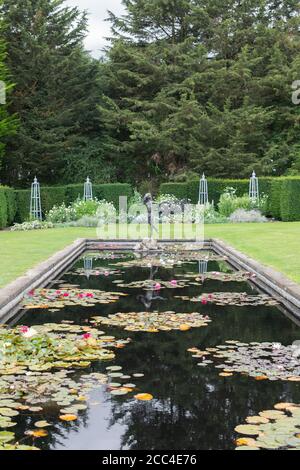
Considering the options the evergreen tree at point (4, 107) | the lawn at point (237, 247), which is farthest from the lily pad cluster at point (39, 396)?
the evergreen tree at point (4, 107)

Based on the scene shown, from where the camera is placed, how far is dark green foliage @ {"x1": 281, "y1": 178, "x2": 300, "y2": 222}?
19.7 metres

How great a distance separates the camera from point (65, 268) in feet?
32.1

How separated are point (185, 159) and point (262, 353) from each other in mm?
25496

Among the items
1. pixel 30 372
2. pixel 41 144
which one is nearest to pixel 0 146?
pixel 41 144

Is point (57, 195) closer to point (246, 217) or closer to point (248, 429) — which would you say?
point (246, 217)

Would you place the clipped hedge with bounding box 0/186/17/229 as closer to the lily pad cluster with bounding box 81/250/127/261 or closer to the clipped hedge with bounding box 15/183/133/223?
the clipped hedge with bounding box 15/183/133/223

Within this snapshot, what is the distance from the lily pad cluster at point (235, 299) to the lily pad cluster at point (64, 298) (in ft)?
2.87

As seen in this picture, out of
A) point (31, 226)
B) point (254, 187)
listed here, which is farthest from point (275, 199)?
point (31, 226)

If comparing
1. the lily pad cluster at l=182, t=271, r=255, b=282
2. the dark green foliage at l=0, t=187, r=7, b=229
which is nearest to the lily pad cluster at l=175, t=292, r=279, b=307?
the lily pad cluster at l=182, t=271, r=255, b=282

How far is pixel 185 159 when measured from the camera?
29.5 meters

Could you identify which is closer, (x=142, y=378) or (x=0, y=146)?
(x=142, y=378)

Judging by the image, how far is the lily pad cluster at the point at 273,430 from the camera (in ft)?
9.18

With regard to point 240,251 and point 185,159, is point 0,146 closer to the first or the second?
point 185,159

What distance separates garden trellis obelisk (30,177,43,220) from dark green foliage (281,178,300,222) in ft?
30.0
